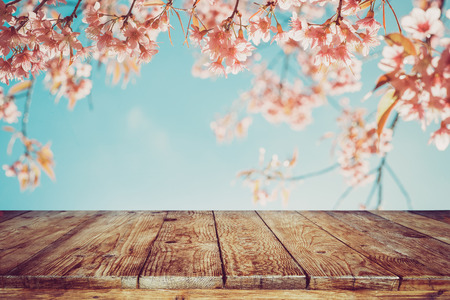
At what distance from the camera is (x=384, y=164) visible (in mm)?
1829

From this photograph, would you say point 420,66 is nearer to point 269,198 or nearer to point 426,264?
point 426,264

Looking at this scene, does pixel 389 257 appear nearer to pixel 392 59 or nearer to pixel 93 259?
pixel 392 59

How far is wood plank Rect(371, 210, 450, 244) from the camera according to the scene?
99cm

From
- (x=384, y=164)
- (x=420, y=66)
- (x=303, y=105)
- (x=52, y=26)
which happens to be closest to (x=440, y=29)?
(x=420, y=66)

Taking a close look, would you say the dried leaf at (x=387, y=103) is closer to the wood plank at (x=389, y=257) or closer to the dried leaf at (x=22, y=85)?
the wood plank at (x=389, y=257)

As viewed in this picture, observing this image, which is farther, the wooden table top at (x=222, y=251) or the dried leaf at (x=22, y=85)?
the dried leaf at (x=22, y=85)

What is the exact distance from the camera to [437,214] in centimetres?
128

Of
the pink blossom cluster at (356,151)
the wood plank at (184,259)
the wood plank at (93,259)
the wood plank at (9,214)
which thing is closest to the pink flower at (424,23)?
the wood plank at (184,259)

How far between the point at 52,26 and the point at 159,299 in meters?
0.72

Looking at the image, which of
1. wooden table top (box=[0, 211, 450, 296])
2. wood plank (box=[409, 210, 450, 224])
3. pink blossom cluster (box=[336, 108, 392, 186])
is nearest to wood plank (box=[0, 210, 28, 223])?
wooden table top (box=[0, 211, 450, 296])

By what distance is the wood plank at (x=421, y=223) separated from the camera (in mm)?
990

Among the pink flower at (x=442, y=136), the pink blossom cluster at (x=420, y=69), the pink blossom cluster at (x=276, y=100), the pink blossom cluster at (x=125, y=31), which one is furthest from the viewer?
the pink blossom cluster at (x=276, y=100)

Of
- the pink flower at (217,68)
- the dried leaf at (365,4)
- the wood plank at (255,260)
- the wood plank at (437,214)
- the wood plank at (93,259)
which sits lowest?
the wood plank at (93,259)

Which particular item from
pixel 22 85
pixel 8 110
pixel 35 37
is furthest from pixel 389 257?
pixel 8 110
